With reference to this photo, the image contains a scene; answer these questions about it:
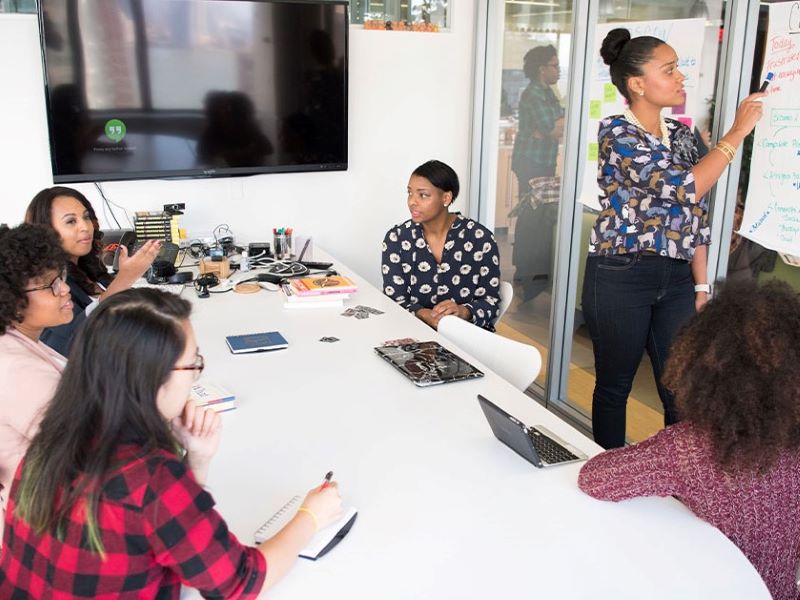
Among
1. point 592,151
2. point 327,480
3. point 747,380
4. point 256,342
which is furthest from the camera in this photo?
point 592,151

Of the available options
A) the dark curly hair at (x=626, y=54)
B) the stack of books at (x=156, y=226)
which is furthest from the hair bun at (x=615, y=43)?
the stack of books at (x=156, y=226)

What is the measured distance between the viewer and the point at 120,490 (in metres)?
1.09

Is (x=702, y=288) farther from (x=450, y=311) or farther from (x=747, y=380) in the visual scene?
(x=747, y=380)

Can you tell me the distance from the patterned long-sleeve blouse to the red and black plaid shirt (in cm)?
173

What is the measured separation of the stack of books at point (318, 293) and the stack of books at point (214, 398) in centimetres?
93

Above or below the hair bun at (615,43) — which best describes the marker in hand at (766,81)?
below

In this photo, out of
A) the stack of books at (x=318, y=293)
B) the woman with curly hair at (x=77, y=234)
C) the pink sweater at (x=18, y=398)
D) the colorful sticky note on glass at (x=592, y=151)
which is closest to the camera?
the pink sweater at (x=18, y=398)

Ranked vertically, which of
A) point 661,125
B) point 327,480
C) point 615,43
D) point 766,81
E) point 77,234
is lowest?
point 327,480

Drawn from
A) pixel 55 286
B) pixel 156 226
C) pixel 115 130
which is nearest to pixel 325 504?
pixel 55 286

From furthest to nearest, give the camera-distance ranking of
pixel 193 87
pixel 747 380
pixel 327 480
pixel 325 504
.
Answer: pixel 193 87
pixel 327 480
pixel 325 504
pixel 747 380

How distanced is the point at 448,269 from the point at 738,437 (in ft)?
6.39

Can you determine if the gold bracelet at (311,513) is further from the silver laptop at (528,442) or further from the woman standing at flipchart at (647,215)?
the woman standing at flipchart at (647,215)

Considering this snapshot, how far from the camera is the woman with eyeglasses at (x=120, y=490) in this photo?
1.10 metres

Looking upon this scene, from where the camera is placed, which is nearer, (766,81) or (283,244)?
(766,81)
